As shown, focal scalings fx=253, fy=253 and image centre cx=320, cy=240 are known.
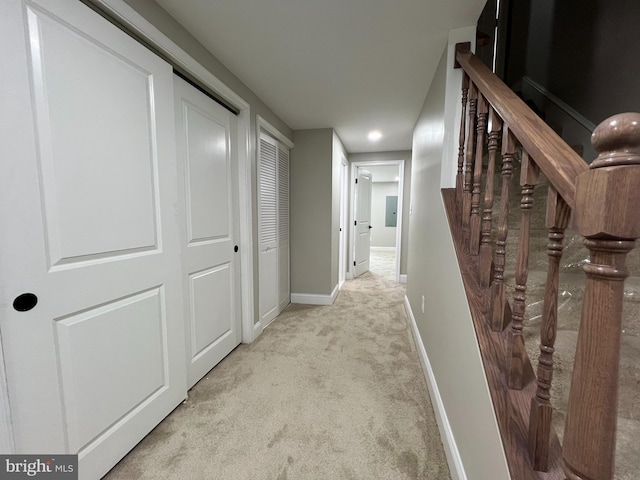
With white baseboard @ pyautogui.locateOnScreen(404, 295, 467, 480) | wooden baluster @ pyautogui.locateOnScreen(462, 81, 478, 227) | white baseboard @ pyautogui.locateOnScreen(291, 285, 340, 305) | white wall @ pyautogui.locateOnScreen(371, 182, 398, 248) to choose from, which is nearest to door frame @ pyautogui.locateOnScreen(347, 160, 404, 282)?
white baseboard @ pyautogui.locateOnScreen(291, 285, 340, 305)

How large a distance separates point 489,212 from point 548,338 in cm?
54

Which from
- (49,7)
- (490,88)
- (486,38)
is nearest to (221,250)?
(49,7)

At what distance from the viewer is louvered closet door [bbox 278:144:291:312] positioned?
3.00 meters

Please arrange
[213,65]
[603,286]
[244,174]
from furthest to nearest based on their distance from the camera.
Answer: [244,174], [213,65], [603,286]

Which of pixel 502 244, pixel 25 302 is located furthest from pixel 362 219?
pixel 25 302

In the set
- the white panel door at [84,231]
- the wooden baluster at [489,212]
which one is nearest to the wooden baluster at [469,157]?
the wooden baluster at [489,212]

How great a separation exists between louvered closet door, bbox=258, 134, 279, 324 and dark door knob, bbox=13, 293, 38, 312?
5.37ft

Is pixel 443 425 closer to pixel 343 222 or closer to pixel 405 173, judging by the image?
pixel 343 222

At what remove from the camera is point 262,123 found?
243 centimetres

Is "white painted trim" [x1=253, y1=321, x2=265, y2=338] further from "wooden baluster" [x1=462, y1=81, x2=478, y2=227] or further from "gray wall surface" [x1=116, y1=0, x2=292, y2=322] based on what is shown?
"wooden baluster" [x1=462, y1=81, x2=478, y2=227]

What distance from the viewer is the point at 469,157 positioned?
1.23 meters

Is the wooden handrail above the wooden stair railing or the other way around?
above

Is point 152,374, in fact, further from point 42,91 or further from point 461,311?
point 461,311

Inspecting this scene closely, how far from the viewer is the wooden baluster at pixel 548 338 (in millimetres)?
566
